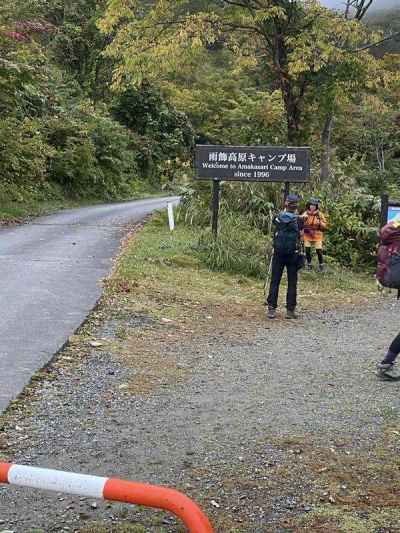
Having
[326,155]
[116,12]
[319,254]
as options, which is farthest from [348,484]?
[326,155]

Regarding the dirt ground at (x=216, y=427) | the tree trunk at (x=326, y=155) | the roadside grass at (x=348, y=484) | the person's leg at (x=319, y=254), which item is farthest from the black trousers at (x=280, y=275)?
the tree trunk at (x=326, y=155)

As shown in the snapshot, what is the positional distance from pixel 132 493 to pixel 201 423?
2.71 m

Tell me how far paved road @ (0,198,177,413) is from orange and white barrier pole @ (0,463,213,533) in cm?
283

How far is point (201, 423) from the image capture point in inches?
206

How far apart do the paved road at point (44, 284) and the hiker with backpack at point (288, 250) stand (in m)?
2.52

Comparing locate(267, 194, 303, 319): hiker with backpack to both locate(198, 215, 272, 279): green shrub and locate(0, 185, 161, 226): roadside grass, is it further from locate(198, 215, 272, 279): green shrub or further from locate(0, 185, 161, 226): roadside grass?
locate(0, 185, 161, 226): roadside grass

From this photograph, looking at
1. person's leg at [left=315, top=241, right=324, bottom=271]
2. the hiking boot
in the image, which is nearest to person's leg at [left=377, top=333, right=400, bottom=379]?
the hiking boot

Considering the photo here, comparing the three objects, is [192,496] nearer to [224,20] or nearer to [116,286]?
[116,286]

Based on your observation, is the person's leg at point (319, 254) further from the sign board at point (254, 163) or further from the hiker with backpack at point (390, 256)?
Result: the hiker with backpack at point (390, 256)

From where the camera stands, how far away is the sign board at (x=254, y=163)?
→ 44.1 ft

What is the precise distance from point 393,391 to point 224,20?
49.0ft

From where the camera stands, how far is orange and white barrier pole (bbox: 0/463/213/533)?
8.18 ft

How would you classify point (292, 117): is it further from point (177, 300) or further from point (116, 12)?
point (177, 300)

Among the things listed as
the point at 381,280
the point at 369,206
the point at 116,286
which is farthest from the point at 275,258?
the point at 369,206
